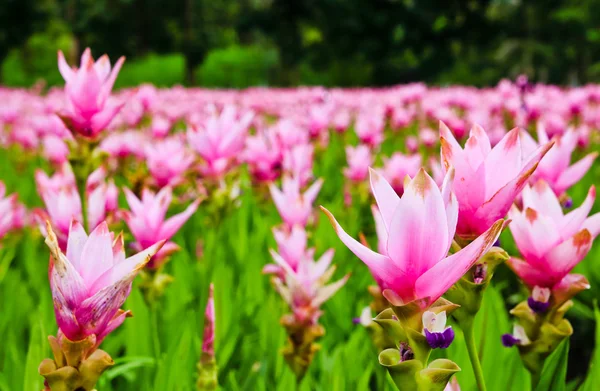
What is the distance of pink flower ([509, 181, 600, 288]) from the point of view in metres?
1.04

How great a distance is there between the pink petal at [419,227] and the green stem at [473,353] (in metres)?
0.21

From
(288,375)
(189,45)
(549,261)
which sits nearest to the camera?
(549,261)

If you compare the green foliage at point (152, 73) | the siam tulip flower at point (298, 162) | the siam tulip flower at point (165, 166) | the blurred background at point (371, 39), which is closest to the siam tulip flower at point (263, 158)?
the siam tulip flower at point (298, 162)

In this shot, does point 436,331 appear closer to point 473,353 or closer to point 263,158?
point 473,353

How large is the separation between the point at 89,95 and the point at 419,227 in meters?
1.19

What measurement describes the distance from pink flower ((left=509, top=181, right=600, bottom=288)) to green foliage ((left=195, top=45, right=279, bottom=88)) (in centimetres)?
2319

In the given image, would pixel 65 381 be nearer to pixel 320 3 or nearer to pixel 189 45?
pixel 189 45

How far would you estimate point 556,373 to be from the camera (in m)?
1.35

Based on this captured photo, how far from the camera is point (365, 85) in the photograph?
73.3 ft

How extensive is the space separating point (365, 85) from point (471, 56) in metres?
7.77

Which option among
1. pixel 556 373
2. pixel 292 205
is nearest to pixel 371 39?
pixel 292 205

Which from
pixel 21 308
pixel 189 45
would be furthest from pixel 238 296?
pixel 189 45

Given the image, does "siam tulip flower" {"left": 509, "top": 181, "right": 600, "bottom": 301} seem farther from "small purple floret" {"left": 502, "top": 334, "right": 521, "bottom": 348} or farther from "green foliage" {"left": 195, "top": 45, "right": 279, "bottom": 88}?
"green foliage" {"left": 195, "top": 45, "right": 279, "bottom": 88}

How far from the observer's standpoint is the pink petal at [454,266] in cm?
74
